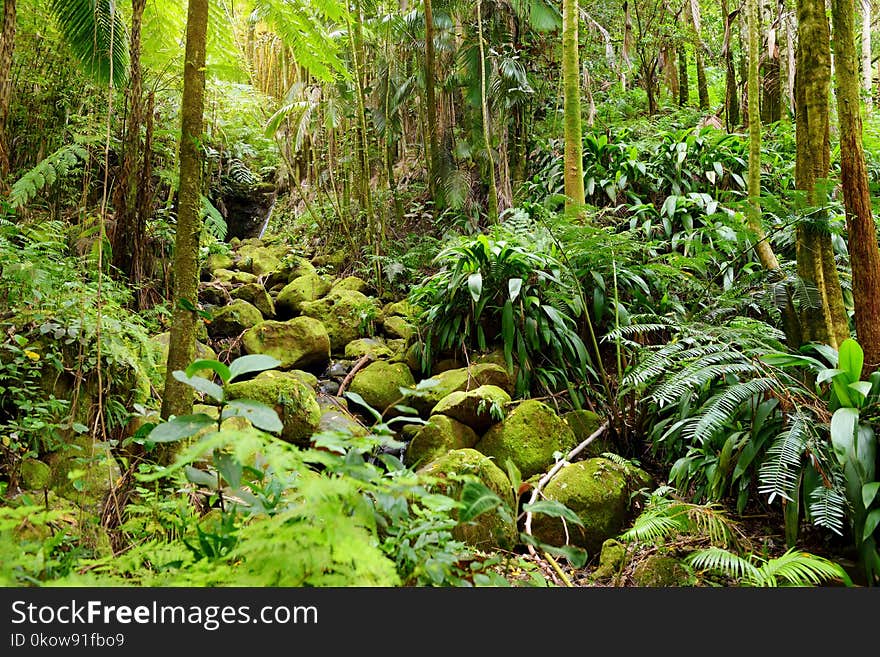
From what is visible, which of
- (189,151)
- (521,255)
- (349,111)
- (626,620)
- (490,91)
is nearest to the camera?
(626,620)

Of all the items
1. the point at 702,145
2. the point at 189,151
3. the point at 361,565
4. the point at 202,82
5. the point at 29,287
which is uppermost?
the point at 702,145

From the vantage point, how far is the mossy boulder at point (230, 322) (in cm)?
578

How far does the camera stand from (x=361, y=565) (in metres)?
1.07

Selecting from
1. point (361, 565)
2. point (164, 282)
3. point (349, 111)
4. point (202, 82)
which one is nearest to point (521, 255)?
point (202, 82)

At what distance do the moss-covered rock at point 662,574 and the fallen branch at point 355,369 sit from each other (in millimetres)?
3304

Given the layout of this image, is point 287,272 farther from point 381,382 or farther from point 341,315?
point 381,382

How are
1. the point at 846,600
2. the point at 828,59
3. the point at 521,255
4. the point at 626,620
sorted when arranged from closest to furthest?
the point at 626,620 < the point at 846,600 < the point at 828,59 < the point at 521,255

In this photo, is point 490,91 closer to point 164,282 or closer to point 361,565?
point 164,282

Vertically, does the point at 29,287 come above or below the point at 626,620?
above

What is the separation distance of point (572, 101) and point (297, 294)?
13.0 ft

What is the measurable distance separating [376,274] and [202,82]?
4348 mm

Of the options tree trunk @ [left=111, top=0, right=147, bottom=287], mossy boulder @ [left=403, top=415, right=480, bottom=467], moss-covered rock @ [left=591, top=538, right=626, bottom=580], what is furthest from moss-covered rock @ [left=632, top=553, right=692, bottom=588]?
tree trunk @ [left=111, top=0, right=147, bottom=287]

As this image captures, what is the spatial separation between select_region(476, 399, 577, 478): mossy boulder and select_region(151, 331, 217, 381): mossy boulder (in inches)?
88.8

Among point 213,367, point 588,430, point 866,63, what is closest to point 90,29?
point 213,367
